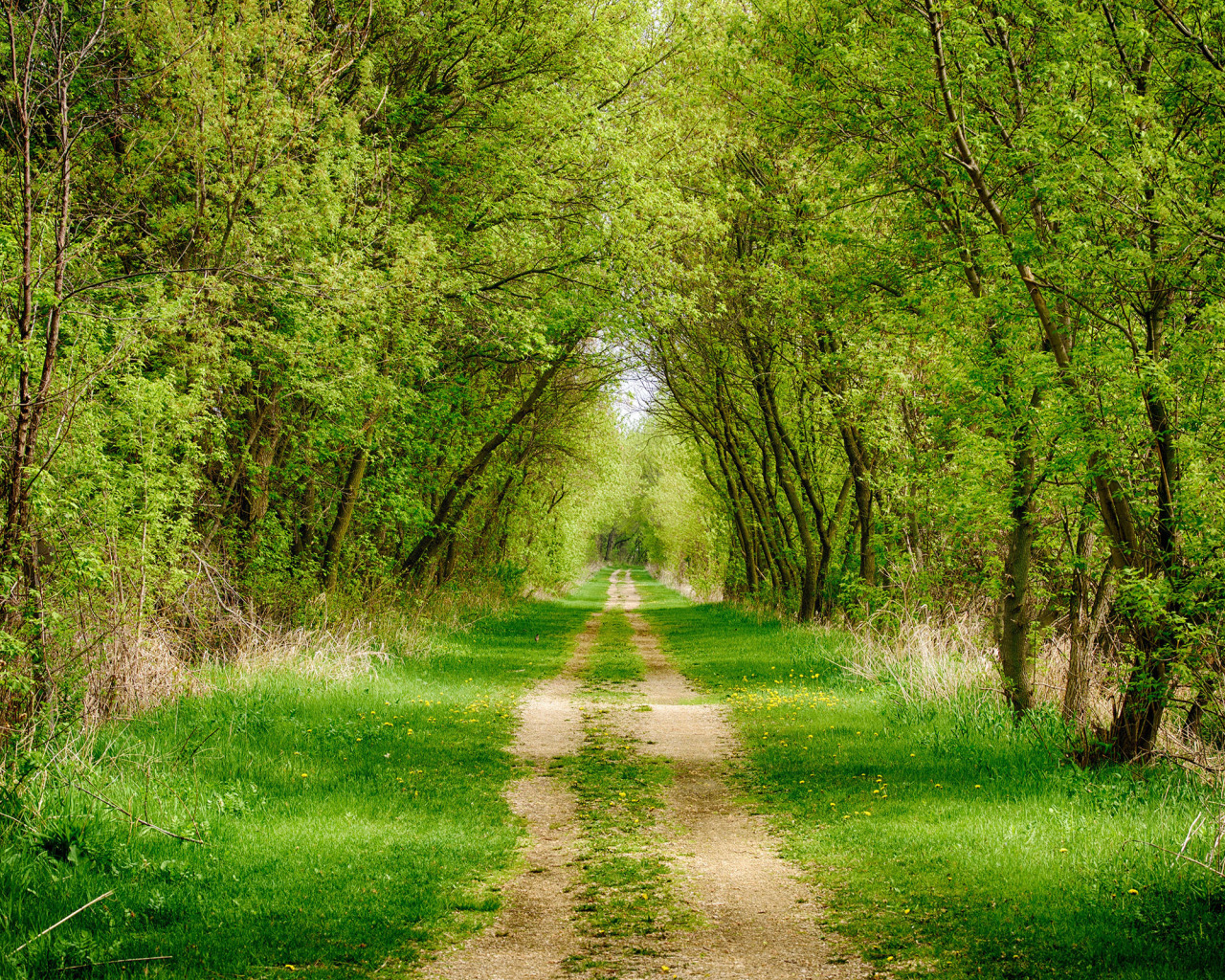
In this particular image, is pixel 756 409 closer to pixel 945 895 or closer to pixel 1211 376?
pixel 1211 376

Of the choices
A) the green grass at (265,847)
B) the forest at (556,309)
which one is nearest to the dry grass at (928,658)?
the forest at (556,309)

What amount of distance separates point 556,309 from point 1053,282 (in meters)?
9.99

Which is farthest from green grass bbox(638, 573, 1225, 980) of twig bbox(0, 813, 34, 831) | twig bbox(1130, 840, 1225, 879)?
twig bbox(0, 813, 34, 831)

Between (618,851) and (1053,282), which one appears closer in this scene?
(618,851)

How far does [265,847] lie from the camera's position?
653cm

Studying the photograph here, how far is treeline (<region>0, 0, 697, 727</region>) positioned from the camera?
799 centimetres

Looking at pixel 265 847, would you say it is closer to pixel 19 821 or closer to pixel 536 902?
pixel 19 821

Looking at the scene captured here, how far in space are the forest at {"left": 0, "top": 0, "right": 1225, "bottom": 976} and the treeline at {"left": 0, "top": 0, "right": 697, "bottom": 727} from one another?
82mm

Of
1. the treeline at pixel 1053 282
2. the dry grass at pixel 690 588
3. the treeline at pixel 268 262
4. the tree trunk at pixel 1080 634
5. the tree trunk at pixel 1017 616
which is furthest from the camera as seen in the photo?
the dry grass at pixel 690 588

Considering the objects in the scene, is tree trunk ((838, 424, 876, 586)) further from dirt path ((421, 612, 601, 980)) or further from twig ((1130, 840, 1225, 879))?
twig ((1130, 840, 1225, 879))

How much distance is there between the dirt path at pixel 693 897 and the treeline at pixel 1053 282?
3355 mm

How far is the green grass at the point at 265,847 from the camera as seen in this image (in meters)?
5.07

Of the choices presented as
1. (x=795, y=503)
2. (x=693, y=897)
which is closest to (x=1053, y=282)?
(x=693, y=897)

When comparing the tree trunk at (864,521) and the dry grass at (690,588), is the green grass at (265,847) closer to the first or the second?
the tree trunk at (864,521)
